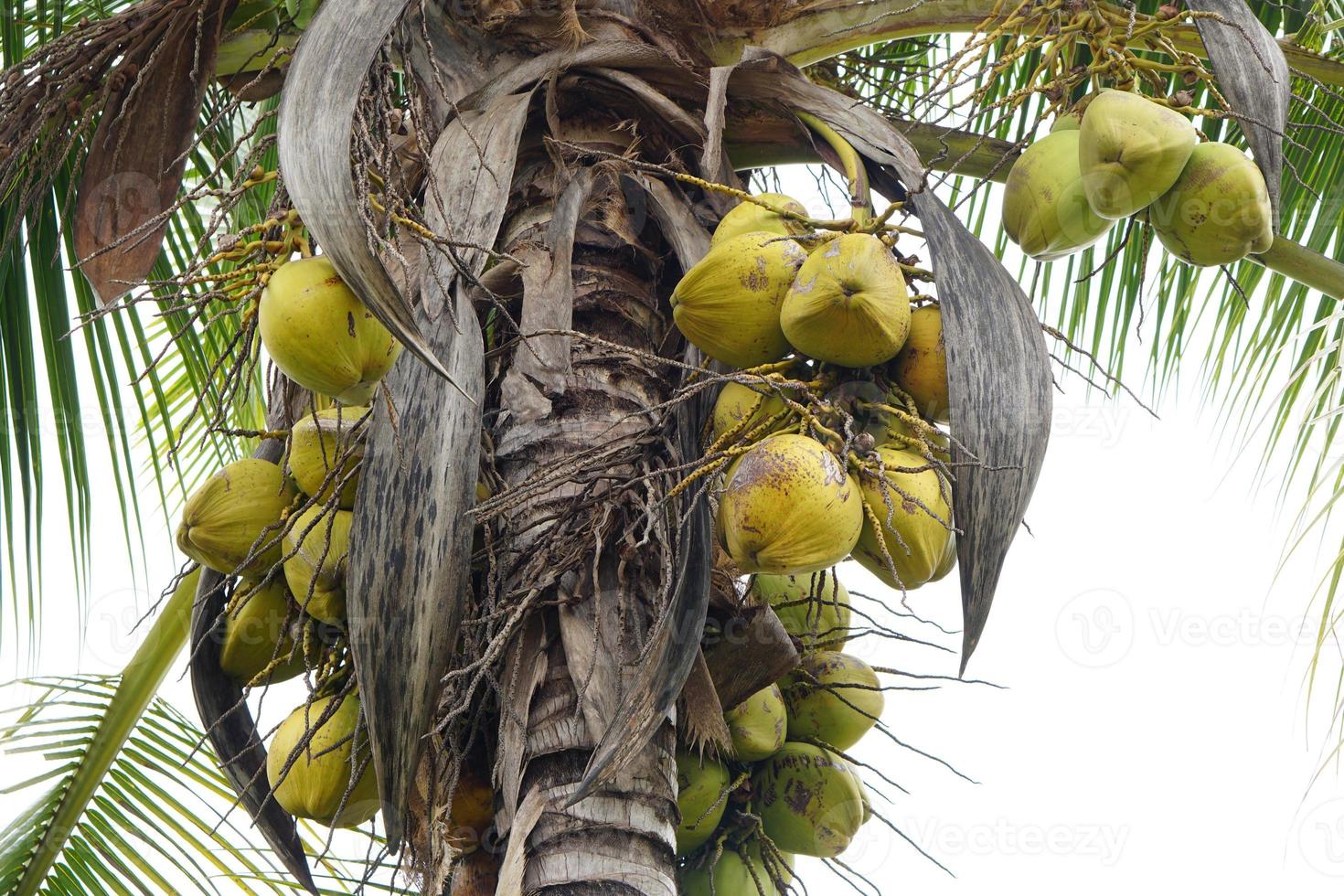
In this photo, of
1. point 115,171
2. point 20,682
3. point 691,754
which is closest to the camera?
point 691,754

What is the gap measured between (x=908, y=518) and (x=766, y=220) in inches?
15.5

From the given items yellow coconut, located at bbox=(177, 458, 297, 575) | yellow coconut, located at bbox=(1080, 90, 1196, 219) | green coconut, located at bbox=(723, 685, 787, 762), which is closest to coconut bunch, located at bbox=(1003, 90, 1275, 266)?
yellow coconut, located at bbox=(1080, 90, 1196, 219)

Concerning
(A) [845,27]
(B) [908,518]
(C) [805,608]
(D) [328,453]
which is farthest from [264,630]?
(A) [845,27]

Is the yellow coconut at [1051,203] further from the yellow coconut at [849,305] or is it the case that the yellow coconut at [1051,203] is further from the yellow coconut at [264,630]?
the yellow coconut at [264,630]

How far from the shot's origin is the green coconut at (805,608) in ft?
5.84

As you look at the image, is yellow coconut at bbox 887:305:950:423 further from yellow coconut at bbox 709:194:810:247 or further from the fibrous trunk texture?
the fibrous trunk texture

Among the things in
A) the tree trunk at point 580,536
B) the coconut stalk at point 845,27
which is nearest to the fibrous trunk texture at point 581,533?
the tree trunk at point 580,536

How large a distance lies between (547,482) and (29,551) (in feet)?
5.07

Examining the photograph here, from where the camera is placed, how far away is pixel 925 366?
1.42 m

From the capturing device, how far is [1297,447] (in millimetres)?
2592

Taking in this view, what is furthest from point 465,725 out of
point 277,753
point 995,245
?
point 995,245

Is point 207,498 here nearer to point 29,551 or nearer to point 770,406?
point 770,406

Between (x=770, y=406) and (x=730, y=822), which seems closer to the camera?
(x=770, y=406)

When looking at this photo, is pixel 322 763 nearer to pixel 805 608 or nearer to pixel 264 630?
pixel 264 630
